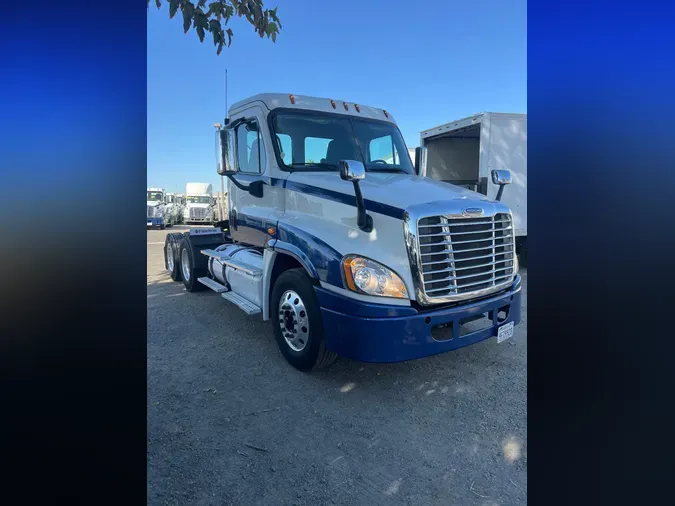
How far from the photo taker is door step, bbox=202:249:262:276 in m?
4.77

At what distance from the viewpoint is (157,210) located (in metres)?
23.9

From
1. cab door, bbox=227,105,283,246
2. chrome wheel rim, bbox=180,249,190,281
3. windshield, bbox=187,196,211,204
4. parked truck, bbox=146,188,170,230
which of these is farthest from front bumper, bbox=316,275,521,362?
windshield, bbox=187,196,211,204

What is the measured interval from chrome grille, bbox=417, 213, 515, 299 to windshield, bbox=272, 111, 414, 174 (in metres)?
1.67

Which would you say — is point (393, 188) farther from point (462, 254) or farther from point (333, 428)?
A: point (333, 428)

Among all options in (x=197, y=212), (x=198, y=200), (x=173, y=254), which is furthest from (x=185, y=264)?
(x=198, y=200)

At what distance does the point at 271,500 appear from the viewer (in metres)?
2.34

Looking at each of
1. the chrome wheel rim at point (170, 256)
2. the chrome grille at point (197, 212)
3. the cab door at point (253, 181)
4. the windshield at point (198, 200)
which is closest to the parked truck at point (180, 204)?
the windshield at point (198, 200)

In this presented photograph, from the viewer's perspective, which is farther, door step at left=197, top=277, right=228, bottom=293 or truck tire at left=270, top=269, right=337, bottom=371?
door step at left=197, top=277, right=228, bottom=293

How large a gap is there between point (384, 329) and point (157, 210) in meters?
23.5

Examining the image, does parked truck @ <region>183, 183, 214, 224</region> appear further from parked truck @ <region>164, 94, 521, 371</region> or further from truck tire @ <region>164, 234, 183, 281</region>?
parked truck @ <region>164, 94, 521, 371</region>

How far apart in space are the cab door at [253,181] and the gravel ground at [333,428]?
4.68 feet

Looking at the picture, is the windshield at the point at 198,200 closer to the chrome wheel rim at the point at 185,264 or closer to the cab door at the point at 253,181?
the chrome wheel rim at the point at 185,264
